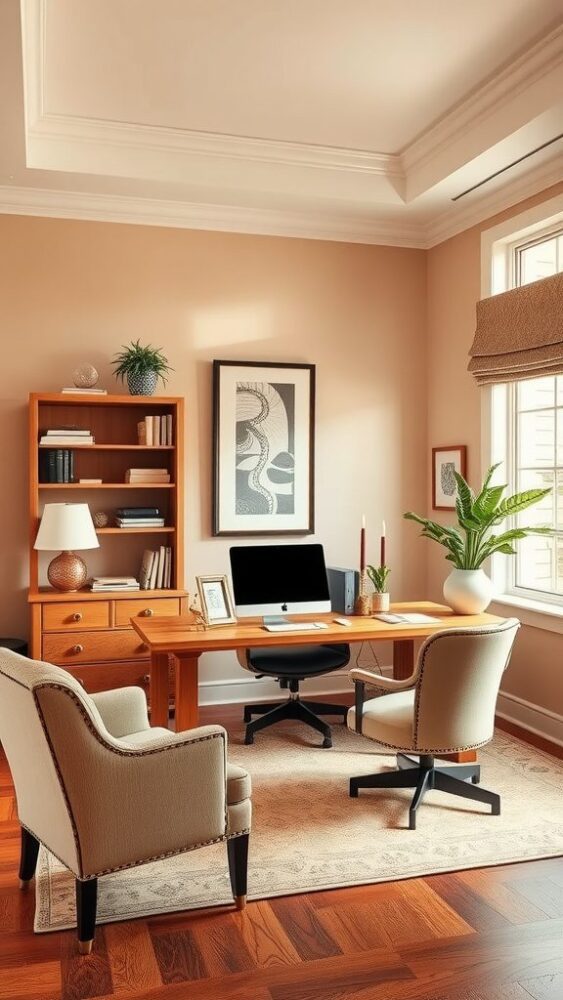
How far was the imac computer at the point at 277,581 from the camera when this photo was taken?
414cm

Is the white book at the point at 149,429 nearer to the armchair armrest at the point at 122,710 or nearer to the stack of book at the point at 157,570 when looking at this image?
the stack of book at the point at 157,570

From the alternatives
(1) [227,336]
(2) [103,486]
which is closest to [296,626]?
(2) [103,486]

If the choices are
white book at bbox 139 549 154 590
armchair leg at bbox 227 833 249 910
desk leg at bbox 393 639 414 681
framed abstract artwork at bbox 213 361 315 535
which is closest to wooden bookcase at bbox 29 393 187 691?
white book at bbox 139 549 154 590

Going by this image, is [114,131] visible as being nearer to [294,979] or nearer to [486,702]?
[486,702]

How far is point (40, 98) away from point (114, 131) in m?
0.48

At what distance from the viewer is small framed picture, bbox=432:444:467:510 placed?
5273 mm

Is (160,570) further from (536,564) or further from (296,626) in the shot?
(536,564)

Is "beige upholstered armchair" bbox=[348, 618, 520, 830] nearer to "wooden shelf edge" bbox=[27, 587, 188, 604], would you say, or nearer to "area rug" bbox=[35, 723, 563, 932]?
"area rug" bbox=[35, 723, 563, 932]

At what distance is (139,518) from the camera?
488cm

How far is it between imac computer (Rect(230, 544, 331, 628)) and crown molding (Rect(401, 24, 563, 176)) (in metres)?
2.28

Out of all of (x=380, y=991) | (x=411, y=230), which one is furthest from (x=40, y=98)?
(x=380, y=991)

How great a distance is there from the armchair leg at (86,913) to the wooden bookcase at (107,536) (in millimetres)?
2160

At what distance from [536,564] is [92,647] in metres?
2.52

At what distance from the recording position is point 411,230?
5539 millimetres
